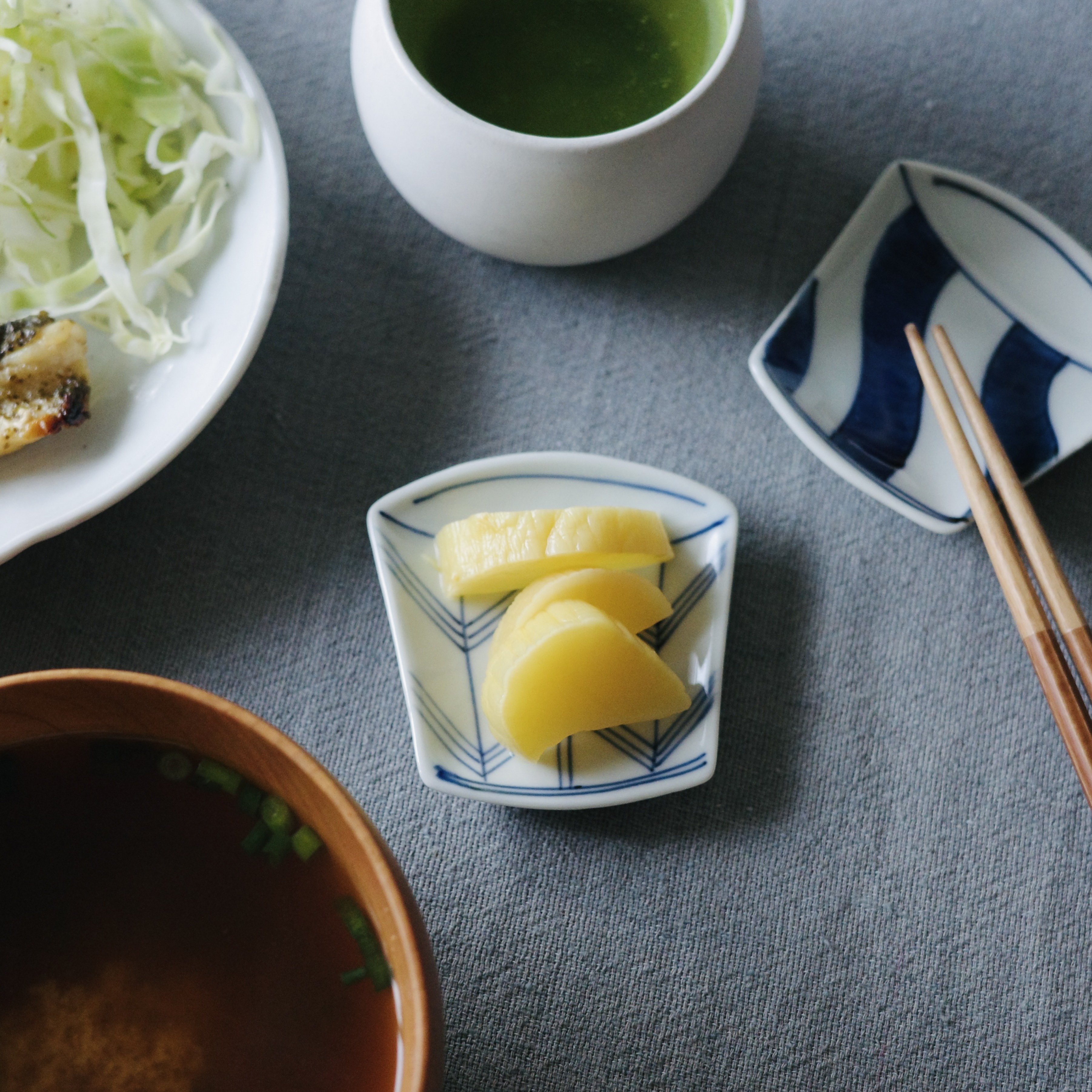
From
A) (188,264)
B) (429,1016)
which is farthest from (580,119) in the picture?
(429,1016)

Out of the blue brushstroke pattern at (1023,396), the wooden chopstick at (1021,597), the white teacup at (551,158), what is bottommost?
the wooden chopstick at (1021,597)

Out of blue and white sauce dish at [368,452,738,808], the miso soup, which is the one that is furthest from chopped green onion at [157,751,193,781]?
blue and white sauce dish at [368,452,738,808]

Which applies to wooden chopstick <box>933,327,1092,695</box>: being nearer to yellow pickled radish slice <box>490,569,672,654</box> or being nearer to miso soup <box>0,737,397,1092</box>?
yellow pickled radish slice <box>490,569,672,654</box>

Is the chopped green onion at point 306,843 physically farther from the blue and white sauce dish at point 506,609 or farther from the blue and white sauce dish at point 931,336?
the blue and white sauce dish at point 931,336

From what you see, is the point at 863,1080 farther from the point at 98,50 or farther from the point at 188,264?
the point at 98,50

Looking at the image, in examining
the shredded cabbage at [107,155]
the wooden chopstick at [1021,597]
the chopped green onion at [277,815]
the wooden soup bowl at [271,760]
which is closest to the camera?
the wooden soup bowl at [271,760]

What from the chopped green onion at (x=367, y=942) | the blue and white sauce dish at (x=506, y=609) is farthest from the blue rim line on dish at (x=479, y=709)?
the chopped green onion at (x=367, y=942)
